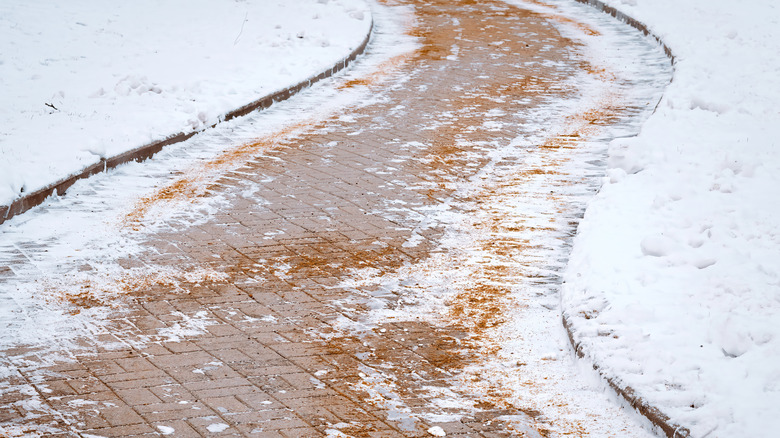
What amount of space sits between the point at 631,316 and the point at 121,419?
9.10ft

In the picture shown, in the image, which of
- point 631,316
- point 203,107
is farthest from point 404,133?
point 631,316

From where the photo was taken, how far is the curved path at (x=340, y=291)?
4.36 m

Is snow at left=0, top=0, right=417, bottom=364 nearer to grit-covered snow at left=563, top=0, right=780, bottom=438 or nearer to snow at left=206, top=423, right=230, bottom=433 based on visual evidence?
snow at left=206, top=423, right=230, bottom=433

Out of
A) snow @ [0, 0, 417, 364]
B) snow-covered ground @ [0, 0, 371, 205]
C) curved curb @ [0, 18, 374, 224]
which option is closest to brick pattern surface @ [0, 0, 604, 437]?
snow @ [0, 0, 417, 364]

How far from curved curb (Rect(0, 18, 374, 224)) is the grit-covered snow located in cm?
429

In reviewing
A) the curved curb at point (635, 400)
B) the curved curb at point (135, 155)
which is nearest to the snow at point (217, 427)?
the curved curb at point (635, 400)

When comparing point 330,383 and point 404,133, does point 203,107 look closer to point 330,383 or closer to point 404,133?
point 404,133

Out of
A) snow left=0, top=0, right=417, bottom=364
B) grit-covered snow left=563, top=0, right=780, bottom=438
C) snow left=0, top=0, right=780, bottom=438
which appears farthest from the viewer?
snow left=0, top=0, right=417, bottom=364

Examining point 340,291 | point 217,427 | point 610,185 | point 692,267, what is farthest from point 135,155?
point 692,267

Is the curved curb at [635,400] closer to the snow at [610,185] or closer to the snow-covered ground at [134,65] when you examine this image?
the snow at [610,185]

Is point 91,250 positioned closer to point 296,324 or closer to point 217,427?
point 296,324

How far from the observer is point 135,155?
28.3 ft

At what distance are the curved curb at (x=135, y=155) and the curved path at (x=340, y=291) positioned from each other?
1.96ft

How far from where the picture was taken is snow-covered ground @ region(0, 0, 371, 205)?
8.75 m
